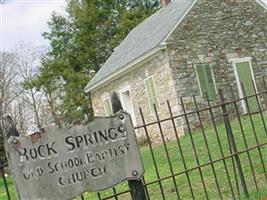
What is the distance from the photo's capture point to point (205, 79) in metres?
19.4

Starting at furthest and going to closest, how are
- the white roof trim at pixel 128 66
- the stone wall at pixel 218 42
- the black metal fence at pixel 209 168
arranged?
the stone wall at pixel 218 42
the white roof trim at pixel 128 66
the black metal fence at pixel 209 168

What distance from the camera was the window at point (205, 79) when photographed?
19.2 meters

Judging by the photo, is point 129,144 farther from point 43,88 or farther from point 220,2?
point 43,88

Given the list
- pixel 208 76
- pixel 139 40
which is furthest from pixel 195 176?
pixel 139 40

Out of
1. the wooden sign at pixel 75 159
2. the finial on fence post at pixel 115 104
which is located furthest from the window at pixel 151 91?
the wooden sign at pixel 75 159

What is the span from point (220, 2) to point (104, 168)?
56.3ft

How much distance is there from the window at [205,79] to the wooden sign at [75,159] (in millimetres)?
14883

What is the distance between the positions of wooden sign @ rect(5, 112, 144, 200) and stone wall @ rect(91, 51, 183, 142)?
1397cm

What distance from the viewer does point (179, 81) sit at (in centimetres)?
1870

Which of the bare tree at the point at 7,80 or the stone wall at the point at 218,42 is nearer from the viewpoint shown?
the stone wall at the point at 218,42

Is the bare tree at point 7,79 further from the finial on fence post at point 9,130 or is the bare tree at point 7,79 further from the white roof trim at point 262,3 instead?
the finial on fence post at point 9,130

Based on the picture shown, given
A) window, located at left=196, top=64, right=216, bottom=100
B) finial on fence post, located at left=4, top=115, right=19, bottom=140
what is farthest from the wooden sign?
window, located at left=196, top=64, right=216, bottom=100

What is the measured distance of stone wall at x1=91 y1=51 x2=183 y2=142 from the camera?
1891cm

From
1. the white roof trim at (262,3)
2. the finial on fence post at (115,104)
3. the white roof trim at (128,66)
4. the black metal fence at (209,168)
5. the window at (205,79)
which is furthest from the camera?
the white roof trim at (262,3)
